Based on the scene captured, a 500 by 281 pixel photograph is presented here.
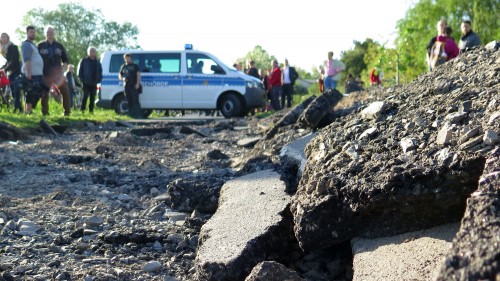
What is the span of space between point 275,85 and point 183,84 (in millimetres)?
4395

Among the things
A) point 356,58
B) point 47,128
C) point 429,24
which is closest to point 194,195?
point 47,128

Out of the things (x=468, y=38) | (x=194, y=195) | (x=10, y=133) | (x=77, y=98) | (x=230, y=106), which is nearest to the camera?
(x=194, y=195)

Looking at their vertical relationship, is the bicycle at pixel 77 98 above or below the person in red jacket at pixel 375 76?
below

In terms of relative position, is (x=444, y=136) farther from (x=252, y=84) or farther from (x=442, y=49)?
(x=252, y=84)

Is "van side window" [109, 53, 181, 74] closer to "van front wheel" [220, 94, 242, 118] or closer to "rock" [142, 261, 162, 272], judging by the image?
"van front wheel" [220, 94, 242, 118]

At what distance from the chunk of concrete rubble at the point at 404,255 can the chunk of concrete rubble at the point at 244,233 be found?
1.57 ft

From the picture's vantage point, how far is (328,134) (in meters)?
4.17

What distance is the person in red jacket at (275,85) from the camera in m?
21.5

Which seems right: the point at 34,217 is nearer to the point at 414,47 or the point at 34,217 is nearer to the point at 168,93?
the point at 168,93

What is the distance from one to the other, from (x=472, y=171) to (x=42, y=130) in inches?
326

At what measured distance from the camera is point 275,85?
2170 centimetres

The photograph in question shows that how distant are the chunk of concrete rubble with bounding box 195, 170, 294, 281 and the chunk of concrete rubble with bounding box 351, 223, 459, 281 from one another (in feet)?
1.57

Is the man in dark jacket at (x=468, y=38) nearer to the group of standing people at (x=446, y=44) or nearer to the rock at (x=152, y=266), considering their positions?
the group of standing people at (x=446, y=44)

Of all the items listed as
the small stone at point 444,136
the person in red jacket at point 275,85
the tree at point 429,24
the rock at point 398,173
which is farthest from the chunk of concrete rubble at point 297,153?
the tree at point 429,24
